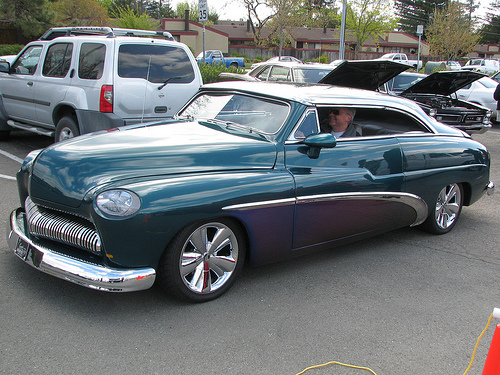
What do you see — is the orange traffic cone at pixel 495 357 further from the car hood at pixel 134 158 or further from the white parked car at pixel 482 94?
the white parked car at pixel 482 94

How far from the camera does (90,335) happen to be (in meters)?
3.13

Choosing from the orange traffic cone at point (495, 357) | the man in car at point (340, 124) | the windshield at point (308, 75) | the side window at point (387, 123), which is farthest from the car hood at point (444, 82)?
the orange traffic cone at point (495, 357)

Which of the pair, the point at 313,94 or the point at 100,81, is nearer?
the point at 313,94

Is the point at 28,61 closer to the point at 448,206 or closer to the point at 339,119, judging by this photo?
the point at 339,119

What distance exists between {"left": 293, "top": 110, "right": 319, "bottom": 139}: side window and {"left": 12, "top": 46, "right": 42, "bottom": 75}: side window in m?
5.82

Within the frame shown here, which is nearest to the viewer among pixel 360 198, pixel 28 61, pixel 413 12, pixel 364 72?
pixel 360 198

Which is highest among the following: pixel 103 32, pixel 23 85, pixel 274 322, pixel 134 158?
pixel 103 32

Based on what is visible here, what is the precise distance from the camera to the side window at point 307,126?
13.6 ft

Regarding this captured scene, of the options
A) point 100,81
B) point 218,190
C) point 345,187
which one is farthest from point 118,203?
point 100,81

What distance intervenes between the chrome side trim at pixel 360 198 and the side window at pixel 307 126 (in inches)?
21.1

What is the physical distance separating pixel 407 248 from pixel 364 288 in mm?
1203

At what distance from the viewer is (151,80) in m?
7.27

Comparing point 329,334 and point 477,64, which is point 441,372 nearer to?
point 329,334

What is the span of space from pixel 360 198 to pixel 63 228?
244 cm
